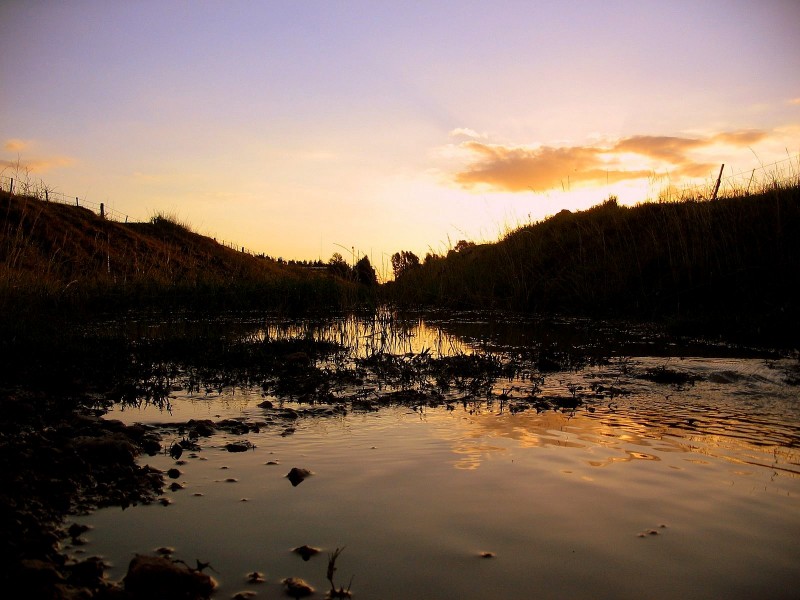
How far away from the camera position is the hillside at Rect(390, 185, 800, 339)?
9938 millimetres

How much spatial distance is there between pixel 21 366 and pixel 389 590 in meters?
5.36

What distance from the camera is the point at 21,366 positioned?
19.1ft

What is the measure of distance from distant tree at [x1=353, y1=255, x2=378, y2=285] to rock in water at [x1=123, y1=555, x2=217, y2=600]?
12040 mm

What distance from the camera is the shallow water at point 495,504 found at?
6.79 feet

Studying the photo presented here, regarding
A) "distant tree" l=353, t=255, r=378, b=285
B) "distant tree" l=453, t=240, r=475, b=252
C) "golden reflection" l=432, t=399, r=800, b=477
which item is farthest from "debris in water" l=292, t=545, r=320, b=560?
"distant tree" l=453, t=240, r=475, b=252

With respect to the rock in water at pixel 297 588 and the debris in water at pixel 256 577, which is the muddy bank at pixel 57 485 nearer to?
the debris in water at pixel 256 577

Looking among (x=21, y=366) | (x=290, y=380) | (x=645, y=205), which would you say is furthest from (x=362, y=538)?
(x=645, y=205)

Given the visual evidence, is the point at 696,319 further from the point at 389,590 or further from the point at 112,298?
the point at 112,298

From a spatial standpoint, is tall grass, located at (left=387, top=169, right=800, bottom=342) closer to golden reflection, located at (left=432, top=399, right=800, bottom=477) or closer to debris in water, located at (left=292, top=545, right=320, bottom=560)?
golden reflection, located at (left=432, top=399, right=800, bottom=477)

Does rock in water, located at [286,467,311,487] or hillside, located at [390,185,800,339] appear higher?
hillside, located at [390,185,800,339]

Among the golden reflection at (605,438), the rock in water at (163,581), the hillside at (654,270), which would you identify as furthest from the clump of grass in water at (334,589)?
the hillside at (654,270)

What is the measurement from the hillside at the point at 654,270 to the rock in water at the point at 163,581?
26.2 ft

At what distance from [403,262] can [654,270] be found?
7.64 metres

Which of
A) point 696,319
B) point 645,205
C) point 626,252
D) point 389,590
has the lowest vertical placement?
point 389,590
